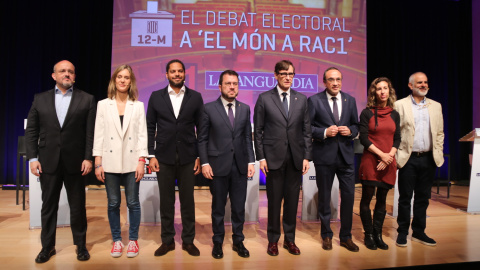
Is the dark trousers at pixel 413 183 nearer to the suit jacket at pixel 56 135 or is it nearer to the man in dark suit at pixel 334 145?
the man in dark suit at pixel 334 145

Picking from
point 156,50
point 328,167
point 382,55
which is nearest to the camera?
point 328,167

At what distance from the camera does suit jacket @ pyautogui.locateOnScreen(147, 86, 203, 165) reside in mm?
2877

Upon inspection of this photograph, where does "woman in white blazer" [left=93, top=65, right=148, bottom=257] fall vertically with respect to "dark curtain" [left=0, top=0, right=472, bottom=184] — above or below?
below

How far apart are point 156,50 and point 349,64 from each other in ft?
11.7

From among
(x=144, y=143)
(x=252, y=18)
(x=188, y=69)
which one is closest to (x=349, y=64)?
(x=252, y=18)

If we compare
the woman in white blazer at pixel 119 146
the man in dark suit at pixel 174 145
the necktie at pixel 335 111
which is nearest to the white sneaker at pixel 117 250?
the woman in white blazer at pixel 119 146

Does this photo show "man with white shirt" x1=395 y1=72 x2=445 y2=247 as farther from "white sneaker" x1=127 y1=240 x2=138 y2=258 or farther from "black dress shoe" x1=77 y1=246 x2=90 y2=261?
"black dress shoe" x1=77 y1=246 x2=90 y2=261

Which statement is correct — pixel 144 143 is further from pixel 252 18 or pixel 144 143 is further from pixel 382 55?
pixel 382 55

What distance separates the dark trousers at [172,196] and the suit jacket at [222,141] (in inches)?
8.3

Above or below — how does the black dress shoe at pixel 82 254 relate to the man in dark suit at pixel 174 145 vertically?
below

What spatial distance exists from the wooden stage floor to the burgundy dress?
667 millimetres

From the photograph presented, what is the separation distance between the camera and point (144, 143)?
2.90 meters

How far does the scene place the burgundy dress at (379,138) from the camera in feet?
10.2

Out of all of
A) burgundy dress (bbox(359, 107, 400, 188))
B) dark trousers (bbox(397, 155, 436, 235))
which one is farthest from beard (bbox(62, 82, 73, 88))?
dark trousers (bbox(397, 155, 436, 235))
